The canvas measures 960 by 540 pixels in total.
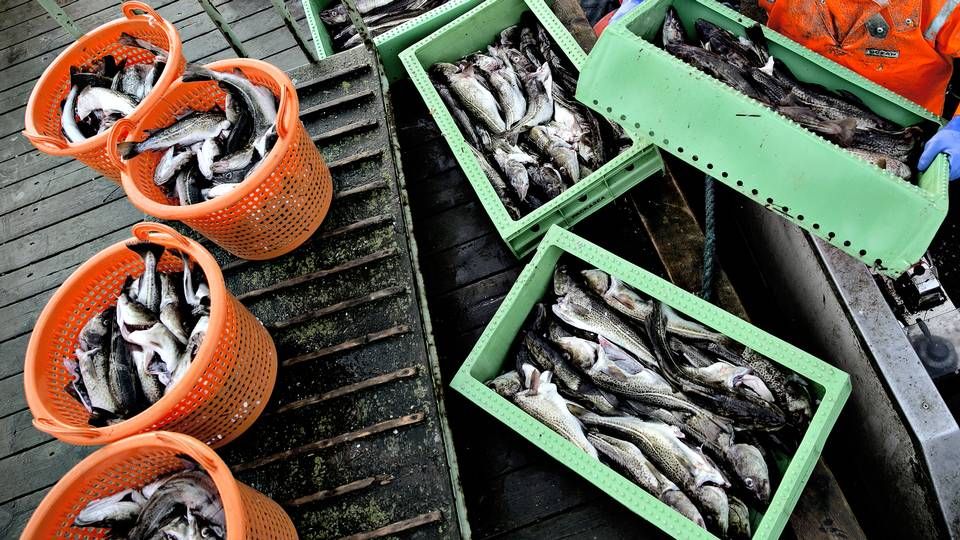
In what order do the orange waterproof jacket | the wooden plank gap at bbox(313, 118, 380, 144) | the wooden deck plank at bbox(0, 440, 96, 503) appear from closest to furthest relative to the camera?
1. the wooden deck plank at bbox(0, 440, 96, 503)
2. the orange waterproof jacket
3. the wooden plank gap at bbox(313, 118, 380, 144)

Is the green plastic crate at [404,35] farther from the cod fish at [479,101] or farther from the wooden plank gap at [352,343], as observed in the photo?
the wooden plank gap at [352,343]

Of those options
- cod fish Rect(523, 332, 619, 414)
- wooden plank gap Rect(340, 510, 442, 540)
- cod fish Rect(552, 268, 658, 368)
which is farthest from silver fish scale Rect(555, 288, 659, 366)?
wooden plank gap Rect(340, 510, 442, 540)

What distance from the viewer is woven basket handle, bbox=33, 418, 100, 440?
220cm

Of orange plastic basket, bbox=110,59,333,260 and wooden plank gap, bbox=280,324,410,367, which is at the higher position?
orange plastic basket, bbox=110,59,333,260

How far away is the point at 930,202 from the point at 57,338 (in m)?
3.32

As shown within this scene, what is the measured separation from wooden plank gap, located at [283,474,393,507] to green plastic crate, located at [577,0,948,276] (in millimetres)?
1845

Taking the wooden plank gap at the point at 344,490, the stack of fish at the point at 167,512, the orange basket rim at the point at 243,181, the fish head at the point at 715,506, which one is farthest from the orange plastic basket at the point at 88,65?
the fish head at the point at 715,506

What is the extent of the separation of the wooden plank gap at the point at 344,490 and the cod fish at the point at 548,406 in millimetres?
701

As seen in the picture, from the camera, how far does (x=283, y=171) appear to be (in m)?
2.77

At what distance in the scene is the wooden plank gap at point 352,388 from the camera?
9.30 ft

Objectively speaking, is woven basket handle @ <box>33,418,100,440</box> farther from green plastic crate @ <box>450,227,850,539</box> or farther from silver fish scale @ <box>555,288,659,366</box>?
silver fish scale @ <box>555,288,659,366</box>

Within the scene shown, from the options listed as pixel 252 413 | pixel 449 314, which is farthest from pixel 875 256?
pixel 252 413

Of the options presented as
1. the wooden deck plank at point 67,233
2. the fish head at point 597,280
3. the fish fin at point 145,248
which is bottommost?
the fish head at point 597,280

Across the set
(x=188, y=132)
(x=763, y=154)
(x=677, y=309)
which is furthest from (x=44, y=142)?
(x=763, y=154)
